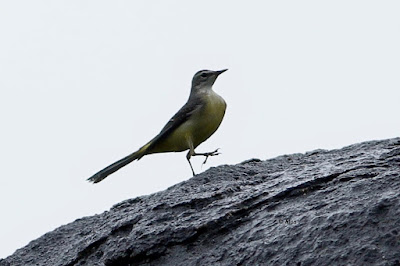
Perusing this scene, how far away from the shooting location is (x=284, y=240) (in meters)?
4.95

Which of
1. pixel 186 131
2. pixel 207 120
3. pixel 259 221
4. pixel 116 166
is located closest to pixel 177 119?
pixel 186 131

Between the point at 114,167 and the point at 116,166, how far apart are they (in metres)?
0.03

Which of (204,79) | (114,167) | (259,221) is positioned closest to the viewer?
(259,221)

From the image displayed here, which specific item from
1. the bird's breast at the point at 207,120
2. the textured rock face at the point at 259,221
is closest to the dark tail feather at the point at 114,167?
the bird's breast at the point at 207,120

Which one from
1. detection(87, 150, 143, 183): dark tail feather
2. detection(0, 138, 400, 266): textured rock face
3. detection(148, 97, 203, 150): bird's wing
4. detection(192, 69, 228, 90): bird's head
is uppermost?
detection(192, 69, 228, 90): bird's head

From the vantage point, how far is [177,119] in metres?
9.07

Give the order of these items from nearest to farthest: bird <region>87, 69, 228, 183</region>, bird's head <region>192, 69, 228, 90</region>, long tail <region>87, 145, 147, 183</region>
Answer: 1. long tail <region>87, 145, 147, 183</region>
2. bird <region>87, 69, 228, 183</region>
3. bird's head <region>192, 69, 228, 90</region>

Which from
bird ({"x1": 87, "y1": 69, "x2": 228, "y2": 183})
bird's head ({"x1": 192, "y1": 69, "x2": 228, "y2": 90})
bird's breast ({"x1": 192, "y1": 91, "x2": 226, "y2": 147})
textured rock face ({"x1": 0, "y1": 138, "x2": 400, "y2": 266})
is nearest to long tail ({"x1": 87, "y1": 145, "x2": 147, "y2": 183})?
bird ({"x1": 87, "y1": 69, "x2": 228, "y2": 183})

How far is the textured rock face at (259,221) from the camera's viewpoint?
474 cm

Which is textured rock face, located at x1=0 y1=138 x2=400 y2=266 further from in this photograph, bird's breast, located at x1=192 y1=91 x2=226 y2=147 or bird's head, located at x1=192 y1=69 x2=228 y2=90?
bird's head, located at x1=192 y1=69 x2=228 y2=90

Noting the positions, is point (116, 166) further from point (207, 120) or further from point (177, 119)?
point (207, 120)

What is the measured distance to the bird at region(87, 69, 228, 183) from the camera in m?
8.95

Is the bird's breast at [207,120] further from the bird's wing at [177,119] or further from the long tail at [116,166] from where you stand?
the long tail at [116,166]

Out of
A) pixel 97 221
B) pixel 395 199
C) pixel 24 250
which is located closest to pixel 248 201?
pixel 395 199
